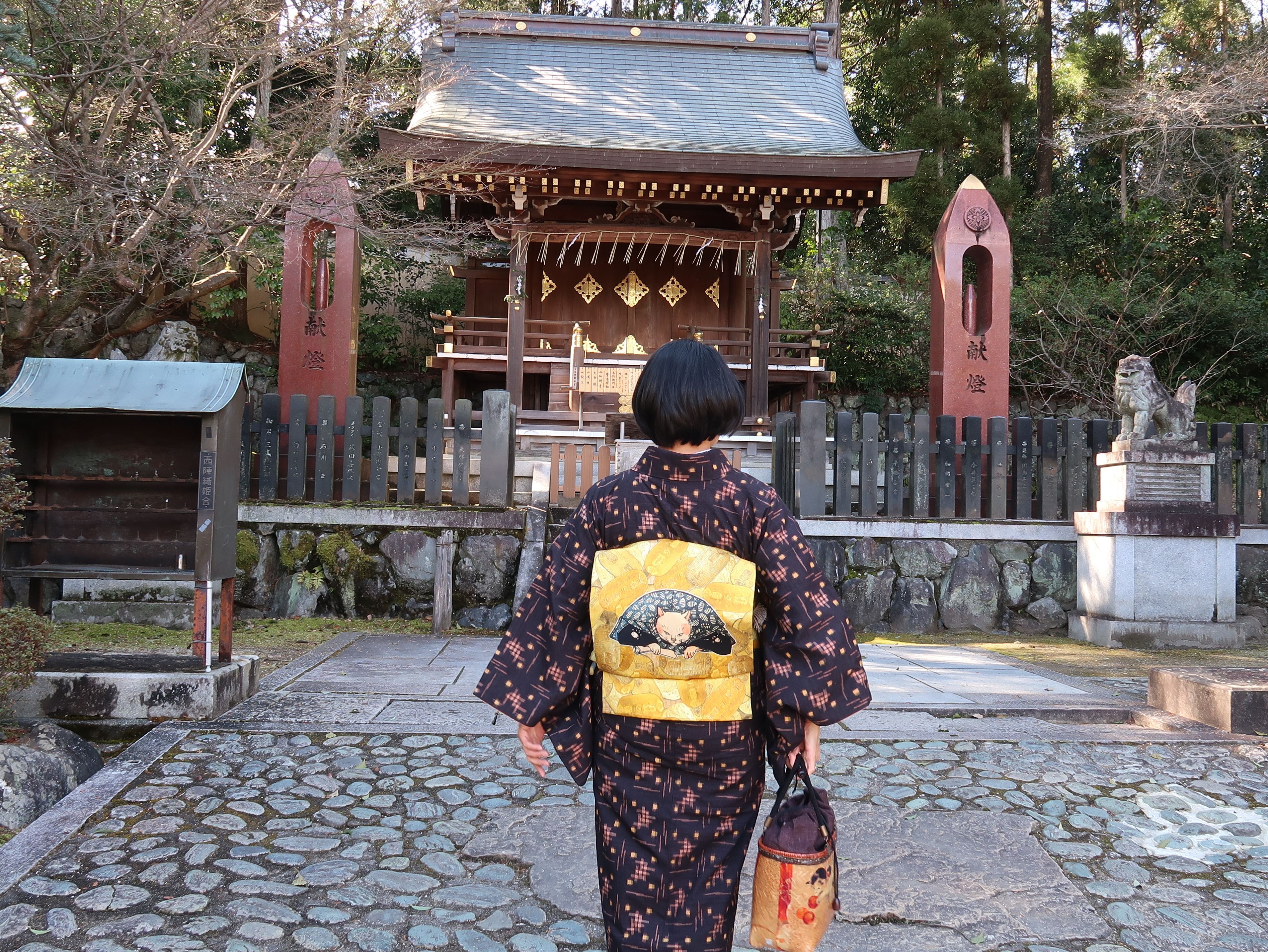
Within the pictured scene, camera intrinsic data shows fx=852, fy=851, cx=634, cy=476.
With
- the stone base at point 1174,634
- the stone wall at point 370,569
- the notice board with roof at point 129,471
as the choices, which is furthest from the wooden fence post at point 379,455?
the stone base at point 1174,634

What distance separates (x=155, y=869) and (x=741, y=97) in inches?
538

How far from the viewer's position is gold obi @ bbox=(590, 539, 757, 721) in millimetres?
1618

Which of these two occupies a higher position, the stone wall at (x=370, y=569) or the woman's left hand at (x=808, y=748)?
the woman's left hand at (x=808, y=748)

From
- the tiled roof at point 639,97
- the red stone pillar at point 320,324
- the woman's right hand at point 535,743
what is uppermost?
the tiled roof at point 639,97

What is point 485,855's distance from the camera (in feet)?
8.57

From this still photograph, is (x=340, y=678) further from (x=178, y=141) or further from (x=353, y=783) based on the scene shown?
(x=178, y=141)

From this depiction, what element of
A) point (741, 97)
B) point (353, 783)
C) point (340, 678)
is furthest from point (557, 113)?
point (353, 783)

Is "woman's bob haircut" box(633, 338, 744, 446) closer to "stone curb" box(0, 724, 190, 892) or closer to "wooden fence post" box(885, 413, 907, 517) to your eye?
"stone curb" box(0, 724, 190, 892)

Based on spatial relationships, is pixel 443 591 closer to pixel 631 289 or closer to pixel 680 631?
pixel 680 631

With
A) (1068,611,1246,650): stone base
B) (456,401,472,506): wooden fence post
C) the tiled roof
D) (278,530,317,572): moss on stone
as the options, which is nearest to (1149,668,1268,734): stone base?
(1068,611,1246,650): stone base

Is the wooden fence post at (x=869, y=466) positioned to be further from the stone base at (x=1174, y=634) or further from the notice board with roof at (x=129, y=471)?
the notice board with roof at (x=129, y=471)

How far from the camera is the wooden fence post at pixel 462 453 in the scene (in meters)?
7.05

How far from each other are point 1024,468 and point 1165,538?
128 cm

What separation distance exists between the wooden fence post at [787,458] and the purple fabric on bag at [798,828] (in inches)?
233
